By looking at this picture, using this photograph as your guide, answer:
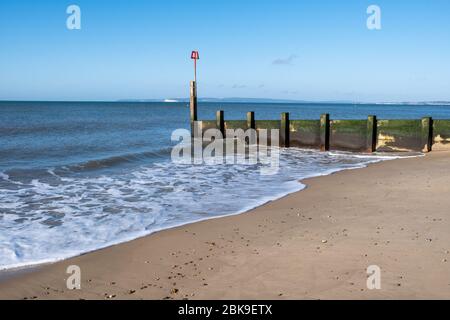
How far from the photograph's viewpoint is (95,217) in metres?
7.44

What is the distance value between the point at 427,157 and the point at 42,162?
510 inches

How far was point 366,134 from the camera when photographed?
1780 cm

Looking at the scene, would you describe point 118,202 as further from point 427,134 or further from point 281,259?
point 427,134

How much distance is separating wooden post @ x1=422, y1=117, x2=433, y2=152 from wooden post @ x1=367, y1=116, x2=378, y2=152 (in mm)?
1715

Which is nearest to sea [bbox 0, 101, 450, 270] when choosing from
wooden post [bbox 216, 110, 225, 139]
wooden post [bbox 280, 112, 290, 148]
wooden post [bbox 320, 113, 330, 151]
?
wooden post [bbox 320, 113, 330, 151]

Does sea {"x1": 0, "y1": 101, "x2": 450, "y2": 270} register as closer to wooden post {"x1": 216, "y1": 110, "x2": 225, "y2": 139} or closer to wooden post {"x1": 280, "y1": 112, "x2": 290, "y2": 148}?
wooden post {"x1": 280, "y1": 112, "x2": 290, "y2": 148}

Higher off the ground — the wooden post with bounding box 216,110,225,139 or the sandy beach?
the wooden post with bounding box 216,110,225,139

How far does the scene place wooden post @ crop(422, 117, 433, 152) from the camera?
1680cm

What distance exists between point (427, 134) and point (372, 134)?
1.95 m

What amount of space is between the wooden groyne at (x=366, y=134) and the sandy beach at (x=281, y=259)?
9627 mm

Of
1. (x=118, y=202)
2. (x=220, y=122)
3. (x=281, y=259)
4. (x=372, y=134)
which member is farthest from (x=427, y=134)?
(x=281, y=259)

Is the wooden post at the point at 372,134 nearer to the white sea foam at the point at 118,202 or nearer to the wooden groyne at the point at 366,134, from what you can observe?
the wooden groyne at the point at 366,134
